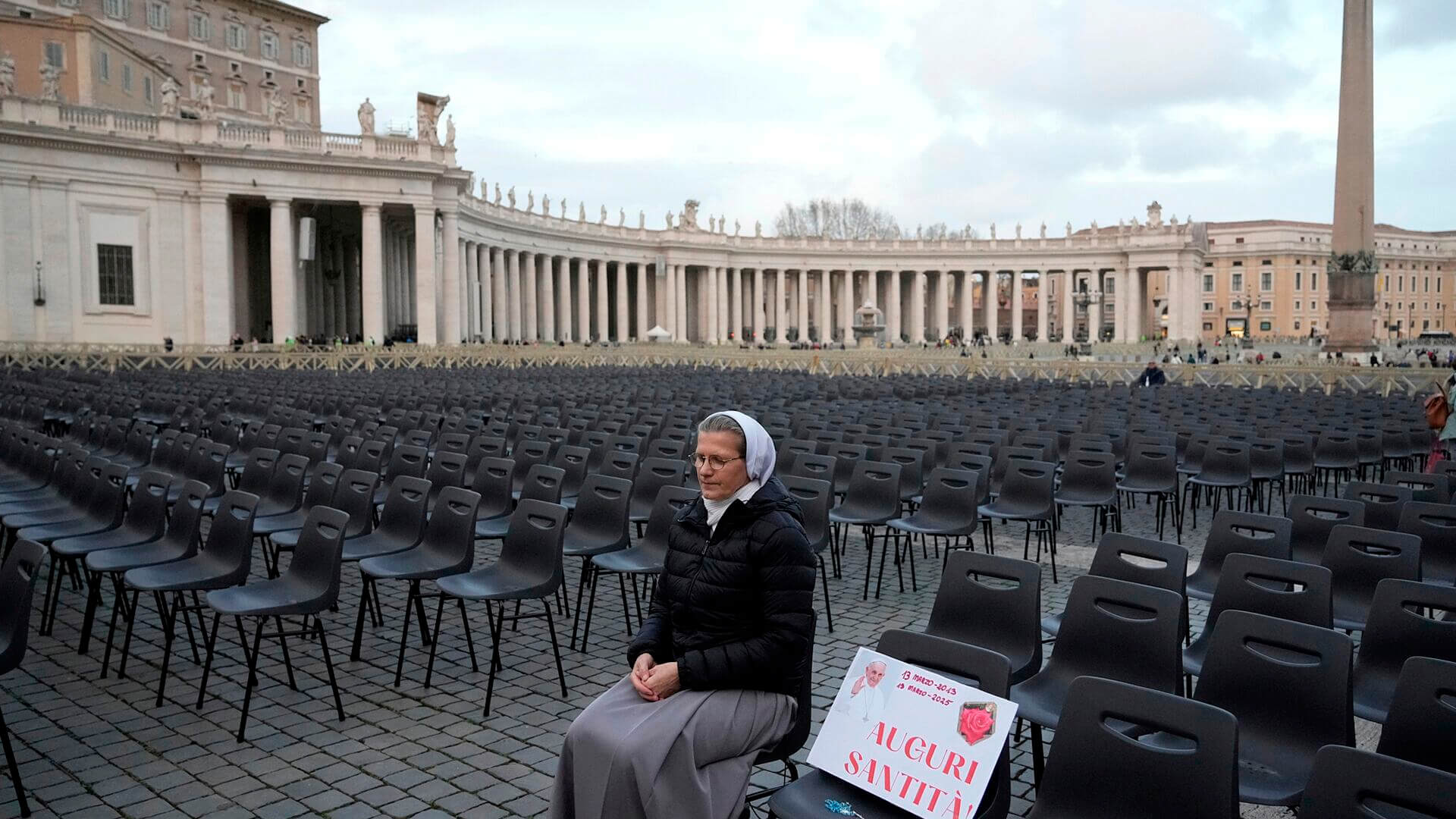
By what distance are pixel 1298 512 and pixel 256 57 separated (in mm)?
79629

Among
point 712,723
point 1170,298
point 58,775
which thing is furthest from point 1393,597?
point 1170,298

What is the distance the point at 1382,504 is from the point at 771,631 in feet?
17.8

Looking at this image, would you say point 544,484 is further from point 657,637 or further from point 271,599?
point 657,637

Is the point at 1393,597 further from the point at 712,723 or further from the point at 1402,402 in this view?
the point at 1402,402

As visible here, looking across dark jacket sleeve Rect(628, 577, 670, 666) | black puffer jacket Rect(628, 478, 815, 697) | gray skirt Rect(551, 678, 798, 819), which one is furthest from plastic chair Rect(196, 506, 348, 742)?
black puffer jacket Rect(628, 478, 815, 697)

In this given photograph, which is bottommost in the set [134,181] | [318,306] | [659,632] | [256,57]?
[659,632]

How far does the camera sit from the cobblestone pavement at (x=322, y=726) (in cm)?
430

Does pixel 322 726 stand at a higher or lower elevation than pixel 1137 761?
lower

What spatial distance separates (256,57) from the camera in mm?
70438

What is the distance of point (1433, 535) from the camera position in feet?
20.2

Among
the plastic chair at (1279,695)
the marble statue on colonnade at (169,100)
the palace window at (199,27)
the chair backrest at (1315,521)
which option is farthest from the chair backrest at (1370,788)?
the palace window at (199,27)

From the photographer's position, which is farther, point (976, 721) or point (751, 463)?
point (751, 463)

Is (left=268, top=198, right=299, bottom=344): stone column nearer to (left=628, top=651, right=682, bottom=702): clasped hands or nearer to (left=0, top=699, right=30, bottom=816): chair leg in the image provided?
(left=0, top=699, right=30, bottom=816): chair leg

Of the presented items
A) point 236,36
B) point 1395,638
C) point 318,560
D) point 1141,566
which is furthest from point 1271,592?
point 236,36
